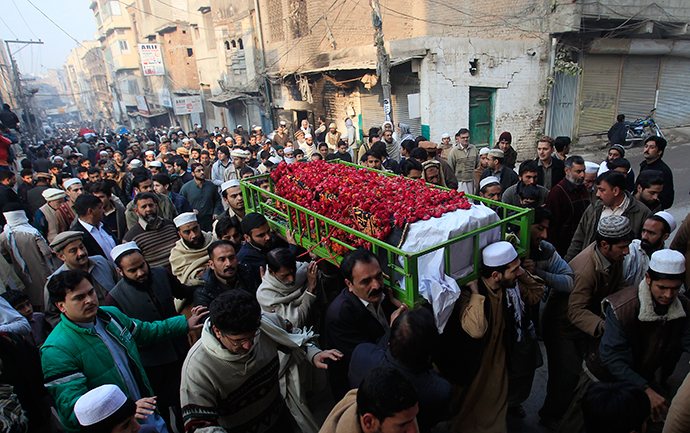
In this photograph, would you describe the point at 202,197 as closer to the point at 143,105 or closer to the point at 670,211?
the point at 670,211

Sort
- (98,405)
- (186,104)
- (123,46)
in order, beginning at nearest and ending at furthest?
(98,405), (186,104), (123,46)

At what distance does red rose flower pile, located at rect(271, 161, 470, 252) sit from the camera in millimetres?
3311

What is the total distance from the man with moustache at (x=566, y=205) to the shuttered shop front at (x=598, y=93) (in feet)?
41.2

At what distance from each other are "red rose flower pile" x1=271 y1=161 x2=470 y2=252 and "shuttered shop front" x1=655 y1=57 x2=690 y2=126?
1787cm

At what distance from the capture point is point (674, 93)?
16672mm

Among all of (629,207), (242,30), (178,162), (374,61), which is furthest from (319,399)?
(242,30)

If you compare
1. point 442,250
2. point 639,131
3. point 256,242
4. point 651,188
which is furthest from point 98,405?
point 639,131

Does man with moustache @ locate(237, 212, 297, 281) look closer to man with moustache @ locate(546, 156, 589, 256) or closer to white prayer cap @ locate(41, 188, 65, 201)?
man with moustache @ locate(546, 156, 589, 256)

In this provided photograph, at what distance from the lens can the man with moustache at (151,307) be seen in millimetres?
3180

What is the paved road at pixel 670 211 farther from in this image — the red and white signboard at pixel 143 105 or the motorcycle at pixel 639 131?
the red and white signboard at pixel 143 105

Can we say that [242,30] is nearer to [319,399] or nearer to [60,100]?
[319,399]

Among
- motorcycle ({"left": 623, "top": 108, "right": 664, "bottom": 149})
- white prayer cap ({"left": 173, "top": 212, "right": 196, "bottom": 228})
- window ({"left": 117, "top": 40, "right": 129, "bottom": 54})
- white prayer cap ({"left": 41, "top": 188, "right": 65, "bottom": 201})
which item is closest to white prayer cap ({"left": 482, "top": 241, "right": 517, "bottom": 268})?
white prayer cap ({"left": 173, "top": 212, "right": 196, "bottom": 228})

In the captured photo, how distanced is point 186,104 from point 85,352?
26762 millimetres

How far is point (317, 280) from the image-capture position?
3.52m
